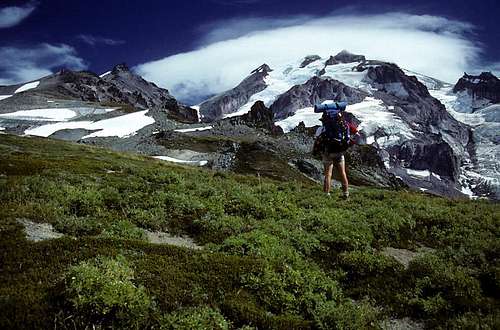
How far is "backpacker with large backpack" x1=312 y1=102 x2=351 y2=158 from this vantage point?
2148cm

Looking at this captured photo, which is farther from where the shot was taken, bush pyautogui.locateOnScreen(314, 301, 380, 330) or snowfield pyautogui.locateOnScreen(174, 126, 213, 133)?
snowfield pyautogui.locateOnScreen(174, 126, 213, 133)

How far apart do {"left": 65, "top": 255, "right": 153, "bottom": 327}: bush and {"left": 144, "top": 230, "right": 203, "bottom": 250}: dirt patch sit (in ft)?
14.7

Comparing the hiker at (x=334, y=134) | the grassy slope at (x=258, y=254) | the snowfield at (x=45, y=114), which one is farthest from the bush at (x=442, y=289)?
the snowfield at (x=45, y=114)

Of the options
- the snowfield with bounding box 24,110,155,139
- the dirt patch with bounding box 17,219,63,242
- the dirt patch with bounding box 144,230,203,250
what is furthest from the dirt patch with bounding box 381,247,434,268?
the snowfield with bounding box 24,110,155,139

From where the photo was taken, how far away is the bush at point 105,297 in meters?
9.63

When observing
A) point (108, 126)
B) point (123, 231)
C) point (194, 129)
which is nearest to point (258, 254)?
point (123, 231)

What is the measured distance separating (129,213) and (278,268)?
20.6 feet

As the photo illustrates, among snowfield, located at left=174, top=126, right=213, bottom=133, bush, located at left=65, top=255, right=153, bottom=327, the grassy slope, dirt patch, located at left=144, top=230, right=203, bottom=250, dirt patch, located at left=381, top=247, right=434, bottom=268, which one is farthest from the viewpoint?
snowfield, located at left=174, top=126, right=213, bottom=133

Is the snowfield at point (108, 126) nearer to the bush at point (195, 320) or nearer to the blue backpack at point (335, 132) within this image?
the blue backpack at point (335, 132)

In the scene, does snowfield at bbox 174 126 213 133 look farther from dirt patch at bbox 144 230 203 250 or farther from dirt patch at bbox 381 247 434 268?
dirt patch at bbox 381 247 434 268

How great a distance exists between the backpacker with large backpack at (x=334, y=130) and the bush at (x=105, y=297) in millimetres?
12674

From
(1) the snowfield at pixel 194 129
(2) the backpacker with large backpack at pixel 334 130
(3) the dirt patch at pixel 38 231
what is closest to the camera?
(3) the dirt patch at pixel 38 231

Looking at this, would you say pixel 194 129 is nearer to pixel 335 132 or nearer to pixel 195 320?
pixel 335 132

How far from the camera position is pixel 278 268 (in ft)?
42.2
